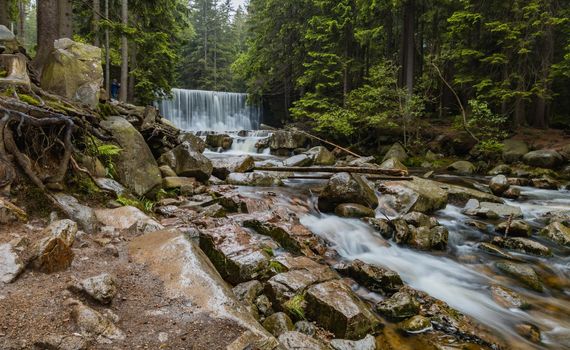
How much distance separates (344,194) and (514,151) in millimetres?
10358

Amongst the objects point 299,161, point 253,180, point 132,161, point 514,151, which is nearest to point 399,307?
point 132,161

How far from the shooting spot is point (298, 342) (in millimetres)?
3078

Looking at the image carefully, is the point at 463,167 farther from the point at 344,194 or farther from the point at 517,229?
the point at 344,194

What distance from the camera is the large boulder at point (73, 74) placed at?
629 cm

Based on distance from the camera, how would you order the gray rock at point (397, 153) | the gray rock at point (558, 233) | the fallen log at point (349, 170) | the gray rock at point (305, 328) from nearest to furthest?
the gray rock at point (305, 328)
the gray rock at point (558, 233)
the fallen log at point (349, 170)
the gray rock at point (397, 153)

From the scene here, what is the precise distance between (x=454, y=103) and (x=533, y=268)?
16.5 meters

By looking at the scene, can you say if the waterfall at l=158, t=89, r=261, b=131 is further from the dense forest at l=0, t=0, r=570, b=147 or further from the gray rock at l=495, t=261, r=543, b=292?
the gray rock at l=495, t=261, r=543, b=292

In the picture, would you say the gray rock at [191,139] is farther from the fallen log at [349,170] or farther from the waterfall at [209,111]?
the waterfall at [209,111]

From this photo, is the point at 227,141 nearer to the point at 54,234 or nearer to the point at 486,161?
the point at 486,161

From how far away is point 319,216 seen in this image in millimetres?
7824

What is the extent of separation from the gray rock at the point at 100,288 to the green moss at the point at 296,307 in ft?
6.12

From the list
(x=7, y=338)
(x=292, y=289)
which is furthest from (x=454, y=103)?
(x=7, y=338)

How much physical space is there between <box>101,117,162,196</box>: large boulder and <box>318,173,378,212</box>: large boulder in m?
3.74

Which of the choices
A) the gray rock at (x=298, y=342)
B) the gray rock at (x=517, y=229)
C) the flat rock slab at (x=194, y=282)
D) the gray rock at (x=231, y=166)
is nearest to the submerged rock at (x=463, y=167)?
the gray rock at (x=517, y=229)
